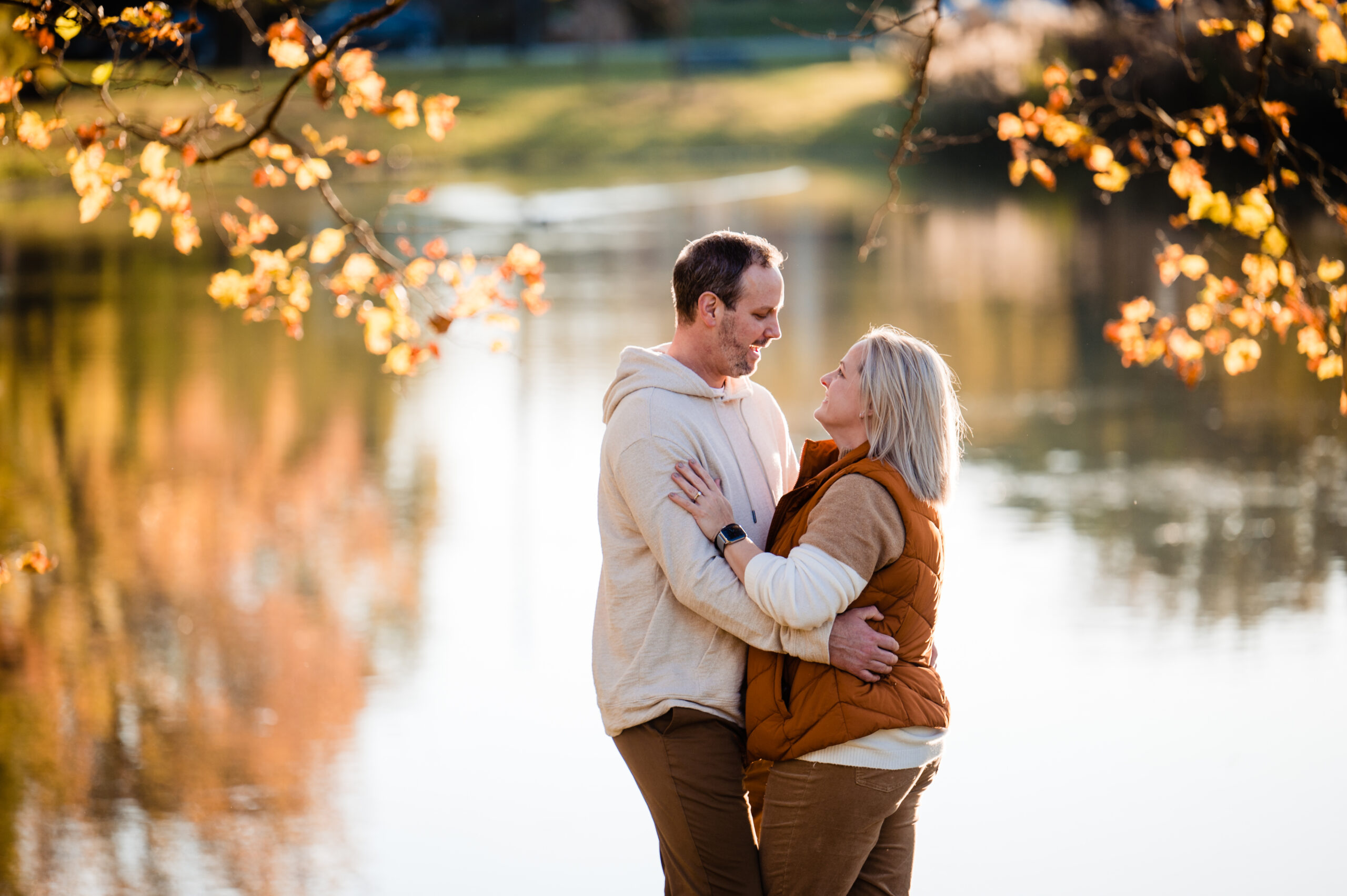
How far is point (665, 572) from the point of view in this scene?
3426 mm

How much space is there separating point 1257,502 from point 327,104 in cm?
766

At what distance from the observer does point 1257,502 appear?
33.9 ft

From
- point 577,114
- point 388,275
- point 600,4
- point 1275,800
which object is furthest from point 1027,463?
point 600,4

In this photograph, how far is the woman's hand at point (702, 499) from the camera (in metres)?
3.33

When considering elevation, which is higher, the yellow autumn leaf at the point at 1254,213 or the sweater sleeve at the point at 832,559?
the yellow autumn leaf at the point at 1254,213

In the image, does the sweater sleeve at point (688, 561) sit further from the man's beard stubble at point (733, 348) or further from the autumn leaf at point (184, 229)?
the autumn leaf at point (184, 229)

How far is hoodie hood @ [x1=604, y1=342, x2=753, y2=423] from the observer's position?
3.46 metres

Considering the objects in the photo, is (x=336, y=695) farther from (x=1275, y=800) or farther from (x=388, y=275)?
(x=1275, y=800)

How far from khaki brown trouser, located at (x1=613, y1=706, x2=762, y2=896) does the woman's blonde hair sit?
2.42 feet

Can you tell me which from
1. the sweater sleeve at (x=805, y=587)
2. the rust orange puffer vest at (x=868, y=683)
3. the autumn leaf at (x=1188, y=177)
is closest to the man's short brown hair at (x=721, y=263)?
the rust orange puffer vest at (x=868, y=683)

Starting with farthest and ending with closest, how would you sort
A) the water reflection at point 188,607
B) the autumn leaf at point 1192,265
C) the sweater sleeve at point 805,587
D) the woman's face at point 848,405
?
the water reflection at point 188,607 < the autumn leaf at point 1192,265 < the woman's face at point 848,405 < the sweater sleeve at point 805,587

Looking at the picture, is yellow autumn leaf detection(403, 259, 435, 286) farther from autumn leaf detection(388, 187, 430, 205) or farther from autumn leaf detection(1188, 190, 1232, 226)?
autumn leaf detection(1188, 190, 1232, 226)

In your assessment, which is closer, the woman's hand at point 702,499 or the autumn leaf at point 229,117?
the woman's hand at point 702,499

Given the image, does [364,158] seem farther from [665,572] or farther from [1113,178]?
[1113,178]
